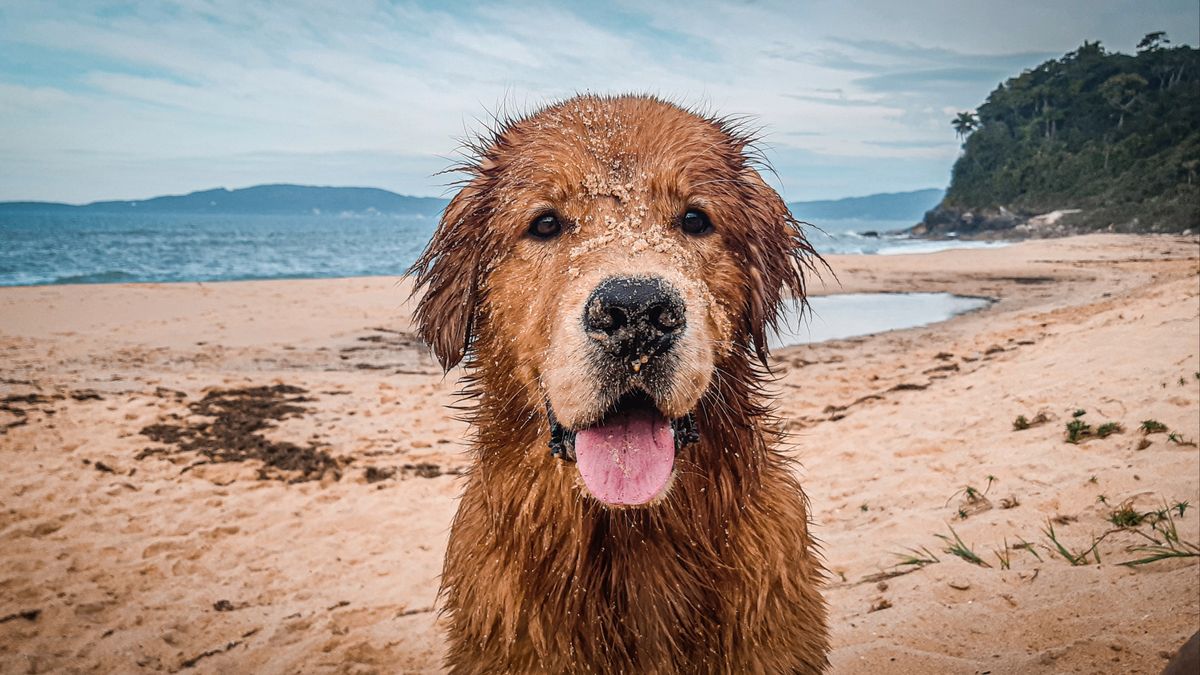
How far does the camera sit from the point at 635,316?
5.57 feet

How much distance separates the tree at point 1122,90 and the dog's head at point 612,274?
56.1m

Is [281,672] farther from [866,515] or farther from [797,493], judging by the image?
[866,515]

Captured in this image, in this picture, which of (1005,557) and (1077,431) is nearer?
(1005,557)

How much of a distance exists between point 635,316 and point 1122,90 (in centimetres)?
5899

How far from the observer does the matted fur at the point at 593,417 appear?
2.04 m

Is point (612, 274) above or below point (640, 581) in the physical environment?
above

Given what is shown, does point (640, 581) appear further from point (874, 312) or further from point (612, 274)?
point (874, 312)

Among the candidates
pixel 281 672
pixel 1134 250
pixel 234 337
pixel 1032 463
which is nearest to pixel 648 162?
pixel 281 672

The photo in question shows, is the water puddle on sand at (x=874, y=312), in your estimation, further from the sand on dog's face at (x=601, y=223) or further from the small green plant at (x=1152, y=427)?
the sand on dog's face at (x=601, y=223)

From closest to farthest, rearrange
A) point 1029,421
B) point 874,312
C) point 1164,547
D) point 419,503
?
1. point 1164,547
2. point 1029,421
3. point 419,503
4. point 874,312

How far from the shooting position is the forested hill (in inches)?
1192

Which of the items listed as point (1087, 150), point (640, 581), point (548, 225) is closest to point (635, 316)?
point (548, 225)

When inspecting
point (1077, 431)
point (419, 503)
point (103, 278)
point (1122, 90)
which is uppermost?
point (1122, 90)

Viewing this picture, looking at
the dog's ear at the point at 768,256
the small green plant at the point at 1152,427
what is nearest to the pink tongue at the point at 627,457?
the dog's ear at the point at 768,256
